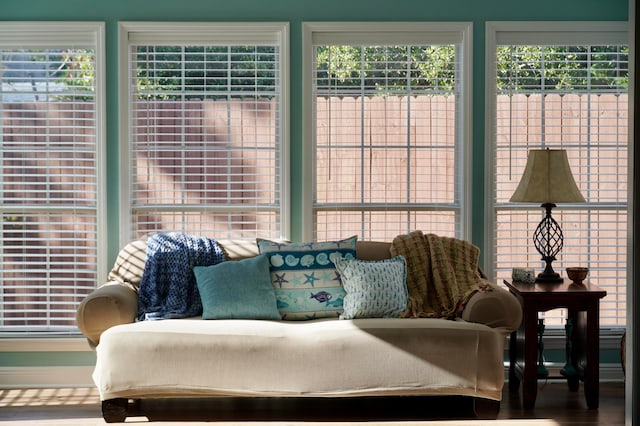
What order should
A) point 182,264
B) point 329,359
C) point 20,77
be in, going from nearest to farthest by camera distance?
point 329,359
point 182,264
point 20,77

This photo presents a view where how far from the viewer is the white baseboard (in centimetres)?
523

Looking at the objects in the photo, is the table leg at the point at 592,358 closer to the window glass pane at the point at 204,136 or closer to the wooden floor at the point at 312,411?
the wooden floor at the point at 312,411

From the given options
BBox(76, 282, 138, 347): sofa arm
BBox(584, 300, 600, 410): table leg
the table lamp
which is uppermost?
the table lamp

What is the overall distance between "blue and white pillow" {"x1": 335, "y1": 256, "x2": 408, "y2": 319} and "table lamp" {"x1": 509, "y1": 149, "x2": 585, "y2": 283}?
92 centimetres

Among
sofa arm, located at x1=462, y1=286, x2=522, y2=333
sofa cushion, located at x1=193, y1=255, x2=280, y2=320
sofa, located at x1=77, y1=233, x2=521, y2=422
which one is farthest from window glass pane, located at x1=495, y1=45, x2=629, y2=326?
sofa cushion, located at x1=193, y1=255, x2=280, y2=320

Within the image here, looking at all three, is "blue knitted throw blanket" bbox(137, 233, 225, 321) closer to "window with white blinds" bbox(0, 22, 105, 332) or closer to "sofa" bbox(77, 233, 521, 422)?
"sofa" bbox(77, 233, 521, 422)

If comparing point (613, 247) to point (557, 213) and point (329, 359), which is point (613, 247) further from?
point (329, 359)

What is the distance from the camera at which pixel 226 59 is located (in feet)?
17.5

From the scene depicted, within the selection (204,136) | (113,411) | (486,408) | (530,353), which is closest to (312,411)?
(486,408)

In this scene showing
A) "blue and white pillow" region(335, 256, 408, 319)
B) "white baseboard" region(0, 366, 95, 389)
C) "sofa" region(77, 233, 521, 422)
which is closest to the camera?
"sofa" region(77, 233, 521, 422)

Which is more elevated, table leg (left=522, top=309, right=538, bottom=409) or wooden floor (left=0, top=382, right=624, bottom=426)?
table leg (left=522, top=309, right=538, bottom=409)

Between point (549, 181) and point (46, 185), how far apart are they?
323 cm

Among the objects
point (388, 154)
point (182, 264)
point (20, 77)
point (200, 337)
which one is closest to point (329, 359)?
point (200, 337)

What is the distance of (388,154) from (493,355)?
5.33ft
